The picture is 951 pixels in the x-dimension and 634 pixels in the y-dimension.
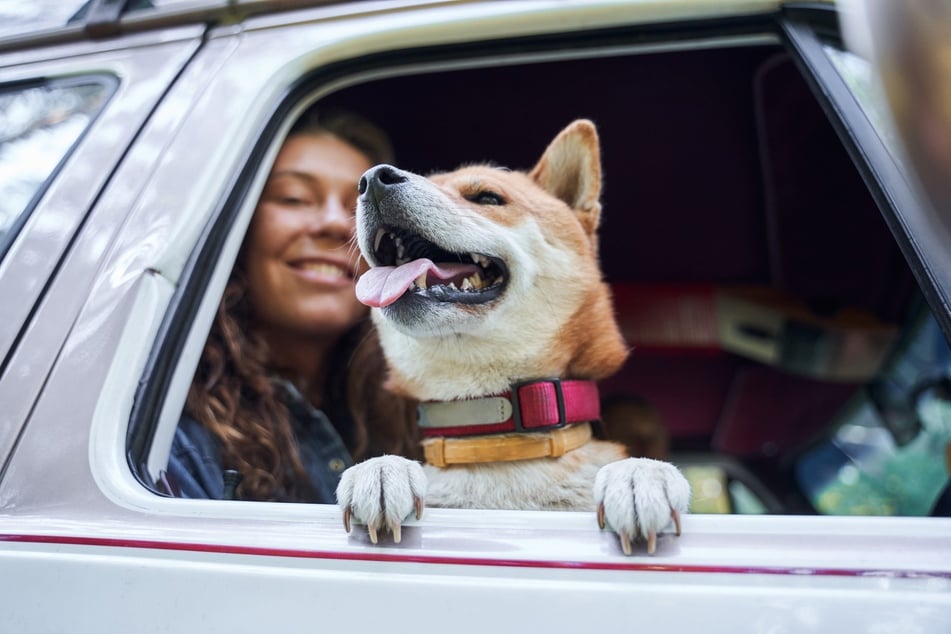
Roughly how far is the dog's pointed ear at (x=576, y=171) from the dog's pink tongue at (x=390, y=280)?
1.39ft

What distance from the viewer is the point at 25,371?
1074 mm

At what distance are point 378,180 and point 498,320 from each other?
0.39 metres

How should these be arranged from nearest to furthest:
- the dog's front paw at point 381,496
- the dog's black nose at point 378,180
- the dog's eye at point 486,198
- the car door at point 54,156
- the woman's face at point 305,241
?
1. the dog's front paw at point 381,496
2. the car door at point 54,156
3. the dog's black nose at point 378,180
4. the dog's eye at point 486,198
5. the woman's face at point 305,241

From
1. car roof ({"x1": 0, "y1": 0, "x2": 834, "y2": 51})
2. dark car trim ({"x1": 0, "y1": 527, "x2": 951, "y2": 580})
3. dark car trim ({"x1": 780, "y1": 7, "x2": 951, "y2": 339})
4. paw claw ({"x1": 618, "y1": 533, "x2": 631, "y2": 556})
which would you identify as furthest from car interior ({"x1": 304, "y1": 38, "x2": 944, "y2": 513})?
paw claw ({"x1": 618, "y1": 533, "x2": 631, "y2": 556})

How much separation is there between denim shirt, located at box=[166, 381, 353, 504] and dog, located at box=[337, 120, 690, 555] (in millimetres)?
264

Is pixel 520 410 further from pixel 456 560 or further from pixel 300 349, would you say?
pixel 300 349

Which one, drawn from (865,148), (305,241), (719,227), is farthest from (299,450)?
(719,227)

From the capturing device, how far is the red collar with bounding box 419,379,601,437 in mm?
1319

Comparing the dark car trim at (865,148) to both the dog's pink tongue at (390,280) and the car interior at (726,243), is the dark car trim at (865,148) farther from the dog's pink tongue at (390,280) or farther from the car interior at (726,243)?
the dog's pink tongue at (390,280)

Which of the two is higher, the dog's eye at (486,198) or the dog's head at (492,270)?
the dog's eye at (486,198)

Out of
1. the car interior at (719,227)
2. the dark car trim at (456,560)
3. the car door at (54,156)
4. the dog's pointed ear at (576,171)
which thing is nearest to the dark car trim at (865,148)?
the dark car trim at (456,560)

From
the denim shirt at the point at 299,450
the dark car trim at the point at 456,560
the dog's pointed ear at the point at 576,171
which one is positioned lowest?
the dark car trim at the point at 456,560

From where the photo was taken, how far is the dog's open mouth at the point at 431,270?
1.34 m

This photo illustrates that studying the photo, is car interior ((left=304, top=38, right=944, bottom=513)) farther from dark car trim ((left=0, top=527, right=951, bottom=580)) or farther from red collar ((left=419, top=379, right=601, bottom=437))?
dark car trim ((left=0, top=527, right=951, bottom=580))
